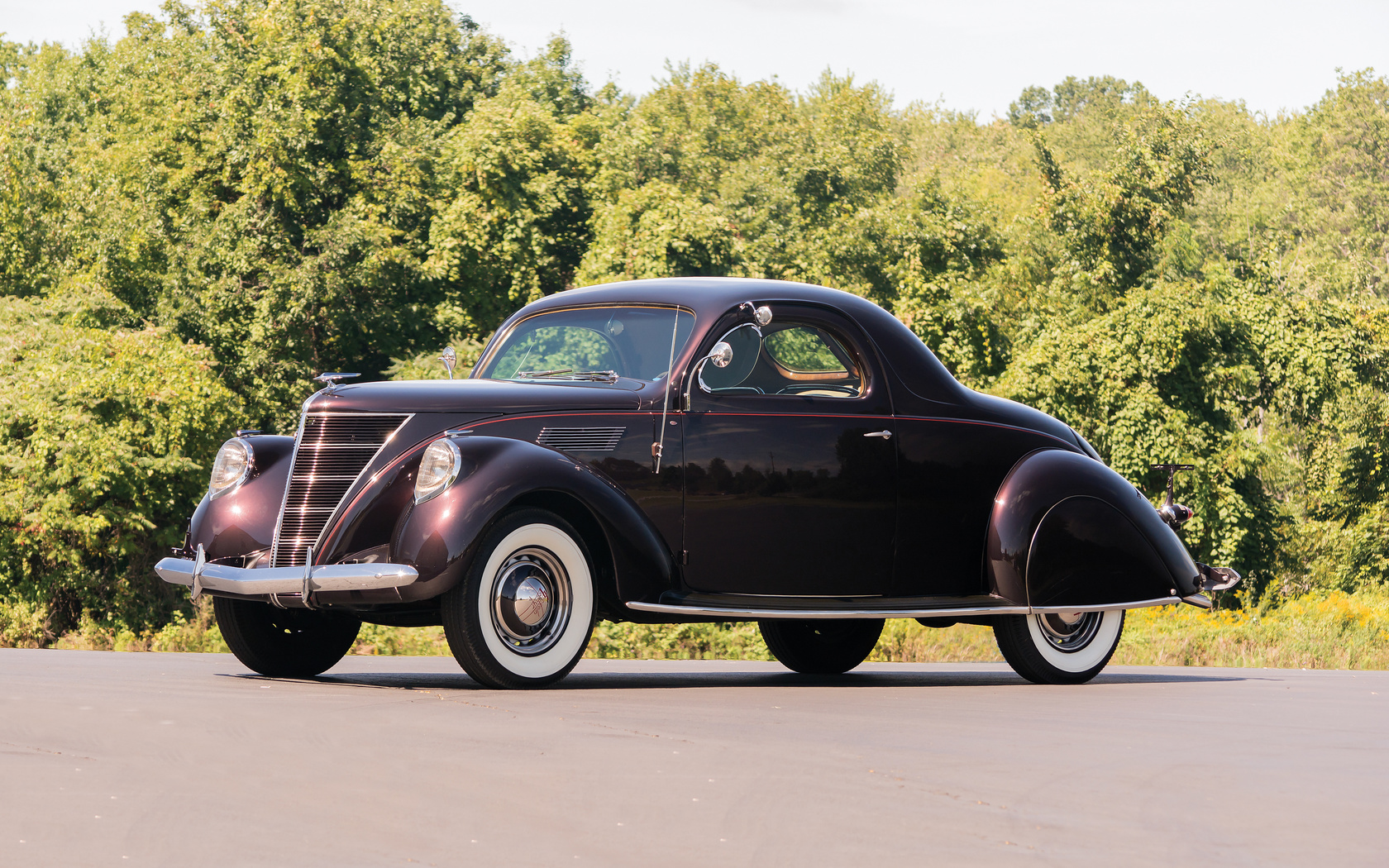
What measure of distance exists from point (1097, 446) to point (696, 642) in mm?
15004

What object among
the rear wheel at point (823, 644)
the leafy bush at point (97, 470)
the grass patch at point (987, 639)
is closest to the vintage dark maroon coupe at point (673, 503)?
the rear wheel at point (823, 644)

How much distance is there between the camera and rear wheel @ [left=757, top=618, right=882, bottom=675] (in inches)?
423

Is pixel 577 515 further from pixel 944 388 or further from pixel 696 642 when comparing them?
pixel 696 642

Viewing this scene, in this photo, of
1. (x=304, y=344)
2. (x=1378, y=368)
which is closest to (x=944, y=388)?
(x=304, y=344)

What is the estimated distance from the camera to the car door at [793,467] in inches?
343

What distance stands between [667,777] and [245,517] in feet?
14.0

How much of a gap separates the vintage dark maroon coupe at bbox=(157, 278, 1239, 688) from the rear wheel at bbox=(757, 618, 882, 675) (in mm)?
234

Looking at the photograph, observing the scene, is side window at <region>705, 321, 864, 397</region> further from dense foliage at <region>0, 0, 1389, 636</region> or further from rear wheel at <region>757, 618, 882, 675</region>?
dense foliage at <region>0, 0, 1389, 636</region>

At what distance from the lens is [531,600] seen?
8.09 metres

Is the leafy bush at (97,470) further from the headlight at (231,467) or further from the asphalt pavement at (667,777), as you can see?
the asphalt pavement at (667,777)

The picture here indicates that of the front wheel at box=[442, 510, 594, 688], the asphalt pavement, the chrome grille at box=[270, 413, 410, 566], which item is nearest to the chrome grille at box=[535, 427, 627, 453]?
the front wheel at box=[442, 510, 594, 688]

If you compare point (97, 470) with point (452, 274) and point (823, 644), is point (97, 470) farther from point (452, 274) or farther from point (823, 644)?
point (823, 644)

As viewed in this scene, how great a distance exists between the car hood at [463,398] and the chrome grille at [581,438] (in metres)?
0.13

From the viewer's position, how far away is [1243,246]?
5759cm
